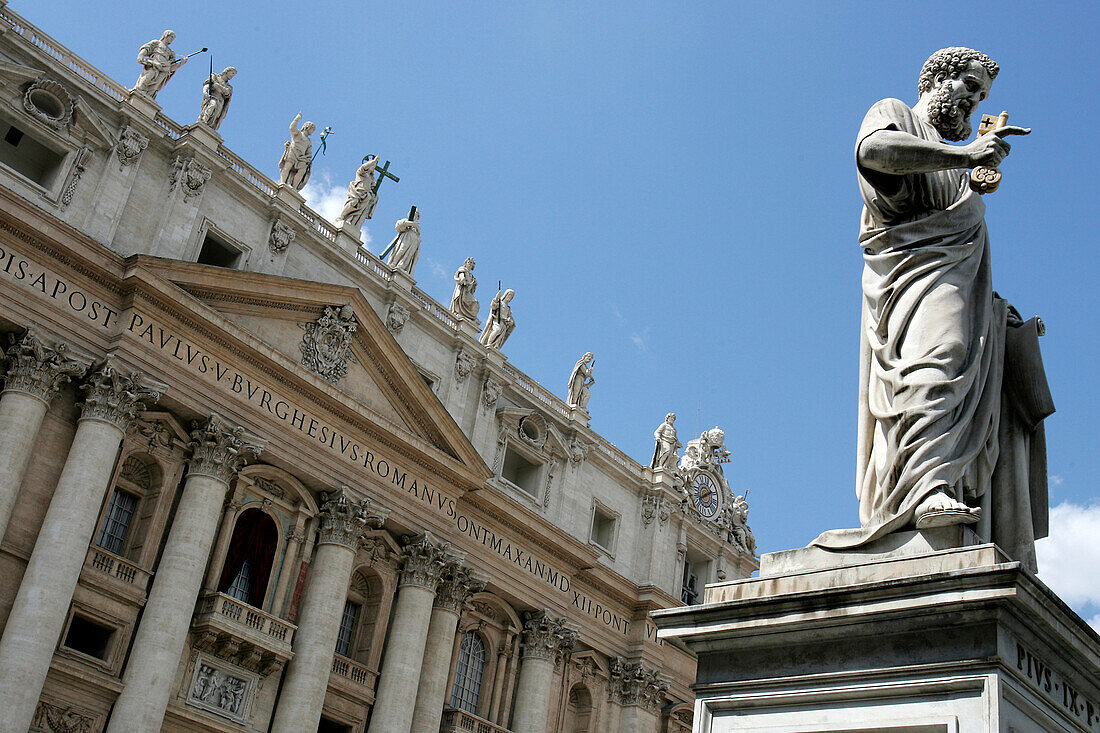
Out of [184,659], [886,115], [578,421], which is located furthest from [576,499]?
[886,115]

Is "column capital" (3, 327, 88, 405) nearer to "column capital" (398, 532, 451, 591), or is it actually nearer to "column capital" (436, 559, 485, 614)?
"column capital" (398, 532, 451, 591)

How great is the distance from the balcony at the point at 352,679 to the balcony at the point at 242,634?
1810mm

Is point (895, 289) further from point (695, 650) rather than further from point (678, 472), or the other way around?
point (678, 472)

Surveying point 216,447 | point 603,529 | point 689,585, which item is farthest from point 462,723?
point 689,585

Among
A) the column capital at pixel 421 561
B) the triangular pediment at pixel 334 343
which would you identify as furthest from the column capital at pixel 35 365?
the column capital at pixel 421 561

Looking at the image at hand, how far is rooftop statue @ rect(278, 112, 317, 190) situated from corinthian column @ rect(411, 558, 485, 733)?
11054mm

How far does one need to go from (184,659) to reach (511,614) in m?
10.7

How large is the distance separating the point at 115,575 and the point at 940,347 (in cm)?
2190

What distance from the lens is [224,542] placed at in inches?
1051

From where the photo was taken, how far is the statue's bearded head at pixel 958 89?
22.8ft

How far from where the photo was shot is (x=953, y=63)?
275 inches

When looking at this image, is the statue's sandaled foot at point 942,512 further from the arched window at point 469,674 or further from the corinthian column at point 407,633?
the arched window at point 469,674

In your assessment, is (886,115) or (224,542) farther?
(224,542)

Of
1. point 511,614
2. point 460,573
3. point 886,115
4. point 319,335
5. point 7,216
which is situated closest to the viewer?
point 886,115
